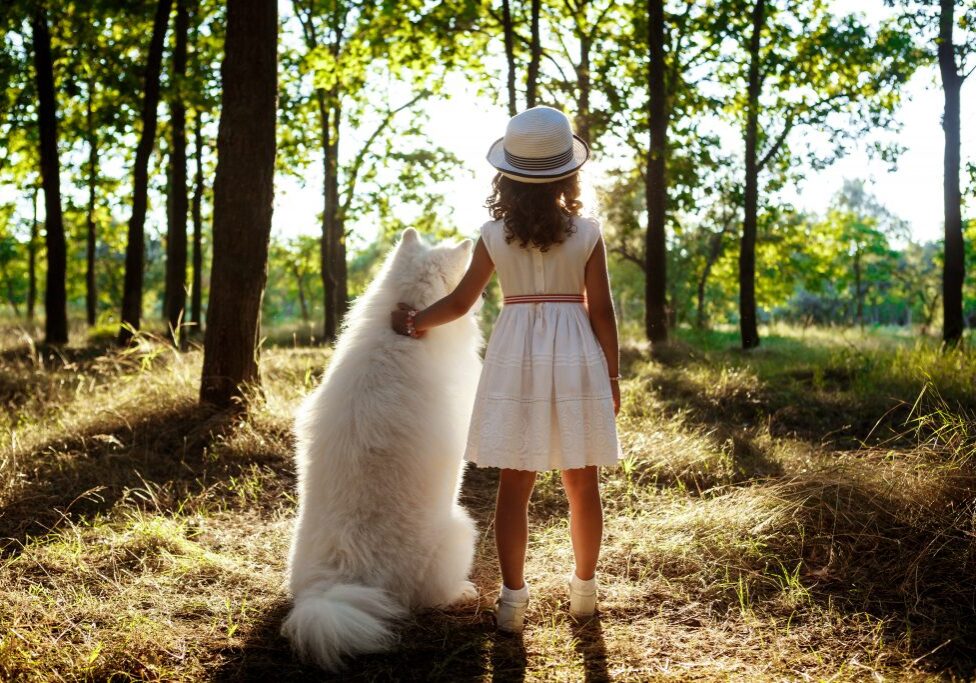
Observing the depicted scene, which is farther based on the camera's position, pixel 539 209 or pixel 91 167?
pixel 91 167

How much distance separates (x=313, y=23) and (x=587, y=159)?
16577mm

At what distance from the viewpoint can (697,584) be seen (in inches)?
149

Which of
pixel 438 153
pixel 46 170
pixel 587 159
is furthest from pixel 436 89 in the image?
pixel 587 159

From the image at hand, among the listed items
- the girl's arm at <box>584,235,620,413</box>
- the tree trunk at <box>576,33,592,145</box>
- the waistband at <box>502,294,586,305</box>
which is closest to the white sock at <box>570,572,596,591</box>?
the girl's arm at <box>584,235,620,413</box>

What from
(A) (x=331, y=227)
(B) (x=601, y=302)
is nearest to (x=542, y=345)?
(B) (x=601, y=302)

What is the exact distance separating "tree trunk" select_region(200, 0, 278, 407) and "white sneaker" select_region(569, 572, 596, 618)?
386 centimetres

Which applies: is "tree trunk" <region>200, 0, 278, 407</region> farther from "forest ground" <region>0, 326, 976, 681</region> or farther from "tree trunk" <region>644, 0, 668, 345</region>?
"tree trunk" <region>644, 0, 668, 345</region>

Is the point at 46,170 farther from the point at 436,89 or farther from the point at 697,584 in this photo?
the point at 697,584

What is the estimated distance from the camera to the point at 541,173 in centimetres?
308

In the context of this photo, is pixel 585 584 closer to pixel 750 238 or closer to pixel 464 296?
pixel 464 296

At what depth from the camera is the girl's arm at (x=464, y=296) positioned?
3.31 metres

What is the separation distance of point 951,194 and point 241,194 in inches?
443

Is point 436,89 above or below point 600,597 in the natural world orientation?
above

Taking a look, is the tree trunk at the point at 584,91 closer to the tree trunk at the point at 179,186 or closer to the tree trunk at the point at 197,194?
the tree trunk at the point at 179,186
